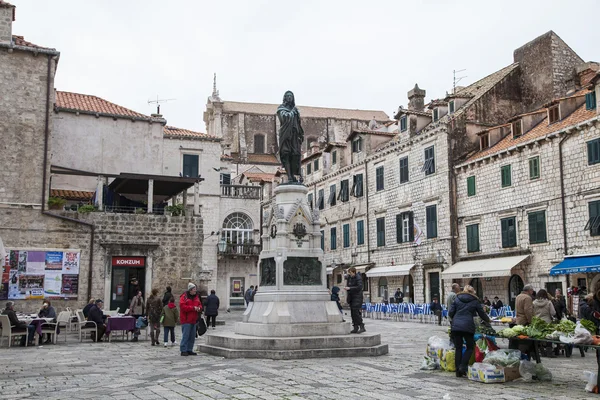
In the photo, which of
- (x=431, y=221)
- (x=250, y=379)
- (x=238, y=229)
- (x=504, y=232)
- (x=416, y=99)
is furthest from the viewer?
(x=238, y=229)

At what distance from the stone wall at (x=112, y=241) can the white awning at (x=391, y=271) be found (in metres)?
13.1

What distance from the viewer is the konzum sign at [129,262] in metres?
24.2

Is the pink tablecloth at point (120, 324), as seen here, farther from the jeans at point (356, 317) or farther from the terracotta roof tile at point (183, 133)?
the terracotta roof tile at point (183, 133)

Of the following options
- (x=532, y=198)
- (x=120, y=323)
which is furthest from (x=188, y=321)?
(x=532, y=198)

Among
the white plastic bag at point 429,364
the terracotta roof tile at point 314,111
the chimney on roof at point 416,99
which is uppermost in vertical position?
the terracotta roof tile at point 314,111

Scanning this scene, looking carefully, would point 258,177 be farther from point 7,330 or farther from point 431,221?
point 7,330

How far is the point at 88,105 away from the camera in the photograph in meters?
29.8

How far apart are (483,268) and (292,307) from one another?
17.6 meters

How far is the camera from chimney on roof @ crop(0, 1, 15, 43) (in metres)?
23.7

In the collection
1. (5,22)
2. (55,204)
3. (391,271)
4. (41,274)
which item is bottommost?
(41,274)

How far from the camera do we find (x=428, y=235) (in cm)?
3288

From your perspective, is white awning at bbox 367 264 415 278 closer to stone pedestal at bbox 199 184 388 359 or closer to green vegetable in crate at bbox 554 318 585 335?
stone pedestal at bbox 199 184 388 359

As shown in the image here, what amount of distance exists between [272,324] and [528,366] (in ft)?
16.2

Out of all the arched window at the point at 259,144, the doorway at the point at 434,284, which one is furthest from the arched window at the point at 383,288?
the arched window at the point at 259,144
